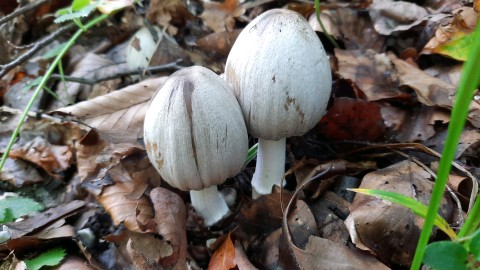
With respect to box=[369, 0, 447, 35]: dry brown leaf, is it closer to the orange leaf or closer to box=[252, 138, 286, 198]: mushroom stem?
box=[252, 138, 286, 198]: mushroom stem

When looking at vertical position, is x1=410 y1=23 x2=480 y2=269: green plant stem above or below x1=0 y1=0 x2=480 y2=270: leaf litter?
above

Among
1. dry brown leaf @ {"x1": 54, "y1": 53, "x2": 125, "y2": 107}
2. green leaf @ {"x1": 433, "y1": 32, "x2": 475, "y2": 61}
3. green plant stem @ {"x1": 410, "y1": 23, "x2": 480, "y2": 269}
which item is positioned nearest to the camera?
green plant stem @ {"x1": 410, "y1": 23, "x2": 480, "y2": 269}

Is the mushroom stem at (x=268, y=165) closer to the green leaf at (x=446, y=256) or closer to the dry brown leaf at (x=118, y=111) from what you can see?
the dry brown leaf at (x=118, y=111)

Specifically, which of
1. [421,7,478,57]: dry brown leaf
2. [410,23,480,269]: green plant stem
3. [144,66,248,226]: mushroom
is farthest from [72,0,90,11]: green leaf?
[410,23,480,269]: green plant stem

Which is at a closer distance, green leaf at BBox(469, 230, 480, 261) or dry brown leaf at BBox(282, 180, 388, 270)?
green leaf at BBox(469, 230, 480, 261)

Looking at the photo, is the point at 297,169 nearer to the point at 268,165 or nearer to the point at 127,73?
the point at 268,165

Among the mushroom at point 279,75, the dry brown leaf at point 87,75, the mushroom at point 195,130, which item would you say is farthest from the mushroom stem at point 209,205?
the dry brown leaf at point 87,75

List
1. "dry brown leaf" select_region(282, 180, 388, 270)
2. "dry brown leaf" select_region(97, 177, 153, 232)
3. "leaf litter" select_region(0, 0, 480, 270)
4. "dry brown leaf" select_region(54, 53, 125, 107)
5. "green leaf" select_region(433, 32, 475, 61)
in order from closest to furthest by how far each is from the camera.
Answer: "dry brown leaf" select_region(282, 180, 388, 270) → "leaf litter" select_region(0, 0, 480, 270) → "dry brown leaf" select_region(97, 177, 153, 232) → "green leaf" select_region(433, 32, 475, 61) → "dry brown leaf" select_region(54, 53, 125, 107)

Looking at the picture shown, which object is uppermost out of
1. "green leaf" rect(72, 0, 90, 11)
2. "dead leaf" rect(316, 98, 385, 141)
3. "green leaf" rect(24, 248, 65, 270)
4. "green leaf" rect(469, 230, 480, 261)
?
"green leaf" rect(72, 0, 90, 11)

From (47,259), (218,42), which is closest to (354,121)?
(218,42)
